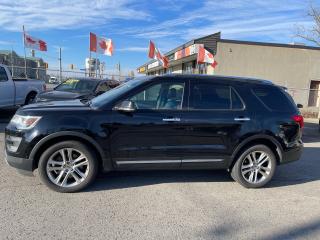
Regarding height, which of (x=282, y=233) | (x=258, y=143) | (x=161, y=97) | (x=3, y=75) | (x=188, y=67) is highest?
(x=188, y=67)

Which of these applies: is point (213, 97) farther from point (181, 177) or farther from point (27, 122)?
point (27, 122)

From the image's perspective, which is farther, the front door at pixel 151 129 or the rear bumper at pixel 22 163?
the front door at pixel 151 129

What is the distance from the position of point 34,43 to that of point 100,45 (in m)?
4.59

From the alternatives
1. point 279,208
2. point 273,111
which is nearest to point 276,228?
point 279,208

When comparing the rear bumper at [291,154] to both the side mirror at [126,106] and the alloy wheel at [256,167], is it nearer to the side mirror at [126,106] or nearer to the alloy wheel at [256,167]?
the alloy wheel at [256,167]

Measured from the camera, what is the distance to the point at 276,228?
382 centimetres

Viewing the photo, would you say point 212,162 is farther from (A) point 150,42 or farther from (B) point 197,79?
(A) point 150,42

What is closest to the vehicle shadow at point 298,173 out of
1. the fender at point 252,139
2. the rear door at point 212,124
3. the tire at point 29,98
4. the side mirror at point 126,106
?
the fender at point 252,139

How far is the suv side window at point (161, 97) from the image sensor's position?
187 inches

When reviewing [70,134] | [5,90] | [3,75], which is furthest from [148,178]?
[3,75]

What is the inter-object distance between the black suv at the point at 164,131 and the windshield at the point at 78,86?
6.40m

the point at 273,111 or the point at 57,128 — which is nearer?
the point at 57,128

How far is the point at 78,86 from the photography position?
11391 mm

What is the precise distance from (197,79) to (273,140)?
163 centimetres
